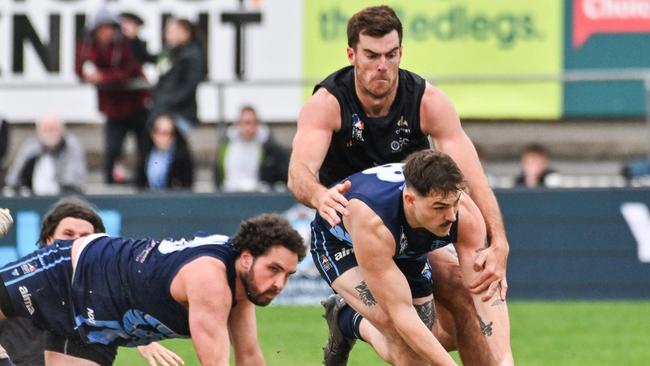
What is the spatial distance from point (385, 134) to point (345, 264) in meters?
0.75

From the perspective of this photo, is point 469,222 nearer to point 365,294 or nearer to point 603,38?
point 365,294

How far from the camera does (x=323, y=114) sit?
30.5 feet

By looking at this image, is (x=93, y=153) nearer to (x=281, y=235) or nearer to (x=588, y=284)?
(x=588, y=284)

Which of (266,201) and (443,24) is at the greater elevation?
(443,24)

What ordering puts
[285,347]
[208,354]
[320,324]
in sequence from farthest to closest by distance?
[320,324] < [285,347] < [208,354]

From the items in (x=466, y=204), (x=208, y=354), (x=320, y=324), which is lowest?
(x=320, y=324)

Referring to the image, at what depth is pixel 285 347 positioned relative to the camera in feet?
42.2

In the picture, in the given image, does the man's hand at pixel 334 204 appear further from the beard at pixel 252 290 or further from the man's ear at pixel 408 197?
the beard at pixel 252 290

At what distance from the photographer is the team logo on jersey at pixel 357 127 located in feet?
30.6

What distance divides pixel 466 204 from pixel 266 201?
6833 millimetres

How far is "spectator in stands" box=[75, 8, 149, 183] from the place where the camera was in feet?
54.9

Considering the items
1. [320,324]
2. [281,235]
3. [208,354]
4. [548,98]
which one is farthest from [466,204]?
[548,98]

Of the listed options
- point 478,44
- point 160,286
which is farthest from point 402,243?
point 478,44

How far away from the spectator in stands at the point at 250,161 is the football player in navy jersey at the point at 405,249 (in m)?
6.40
